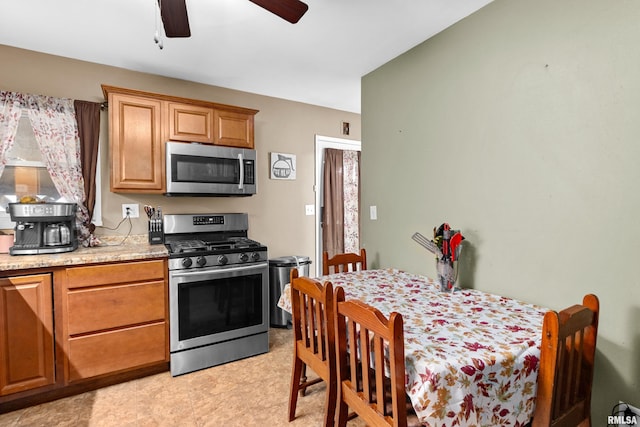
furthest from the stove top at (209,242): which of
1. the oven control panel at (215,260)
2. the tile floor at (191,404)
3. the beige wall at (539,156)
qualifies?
the beige wall at (539,156)

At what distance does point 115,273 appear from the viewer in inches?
87.3

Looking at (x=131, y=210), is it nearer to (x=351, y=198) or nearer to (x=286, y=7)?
(x=286, y=7)

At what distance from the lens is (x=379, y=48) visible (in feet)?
8.05

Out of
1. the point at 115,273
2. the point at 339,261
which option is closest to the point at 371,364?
the point at 339,261

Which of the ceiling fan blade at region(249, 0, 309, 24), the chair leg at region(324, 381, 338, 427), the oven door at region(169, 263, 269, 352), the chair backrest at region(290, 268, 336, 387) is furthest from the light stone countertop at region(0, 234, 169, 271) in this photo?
the ceiling fan blade at region(249, 0, 309, 24)

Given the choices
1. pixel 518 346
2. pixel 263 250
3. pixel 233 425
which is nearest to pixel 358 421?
pixel 233 425

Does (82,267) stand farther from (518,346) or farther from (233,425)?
(518,346)

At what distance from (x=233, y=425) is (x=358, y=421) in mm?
710

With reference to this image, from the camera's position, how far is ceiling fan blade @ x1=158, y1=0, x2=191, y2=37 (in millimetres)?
1467

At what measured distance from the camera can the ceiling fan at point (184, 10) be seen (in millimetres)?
1467

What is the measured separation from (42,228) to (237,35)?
73.9 inches

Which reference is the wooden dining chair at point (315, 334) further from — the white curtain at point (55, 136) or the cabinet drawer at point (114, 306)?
the white curtain at point (55, 136)

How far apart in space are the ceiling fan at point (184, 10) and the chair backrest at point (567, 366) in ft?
5.20

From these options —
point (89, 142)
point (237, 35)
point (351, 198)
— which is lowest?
point (351, 198)
